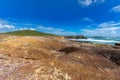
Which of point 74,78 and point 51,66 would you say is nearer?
point 74,78

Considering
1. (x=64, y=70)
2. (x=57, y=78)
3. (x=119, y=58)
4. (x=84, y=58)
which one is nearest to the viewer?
(x=57, y=78)

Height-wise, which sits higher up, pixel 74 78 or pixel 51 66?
pixel 51 66

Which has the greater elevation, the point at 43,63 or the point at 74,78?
the point at 43,63

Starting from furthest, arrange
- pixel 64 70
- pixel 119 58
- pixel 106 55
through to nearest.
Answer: pixel 106 55 < pixel 119 58 < pixel 64 70

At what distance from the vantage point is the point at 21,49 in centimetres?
2325

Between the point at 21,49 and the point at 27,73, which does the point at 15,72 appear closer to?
the point at 27,73

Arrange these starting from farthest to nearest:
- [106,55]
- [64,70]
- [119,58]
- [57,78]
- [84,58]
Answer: [106,55], [119,58], [84,58], [64,70], [57,78]

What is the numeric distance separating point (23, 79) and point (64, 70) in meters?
2.98

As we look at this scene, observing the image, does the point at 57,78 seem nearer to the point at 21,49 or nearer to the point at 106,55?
the point at 21,49

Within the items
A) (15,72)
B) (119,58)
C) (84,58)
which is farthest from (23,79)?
(119,58)

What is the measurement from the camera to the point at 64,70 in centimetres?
1071

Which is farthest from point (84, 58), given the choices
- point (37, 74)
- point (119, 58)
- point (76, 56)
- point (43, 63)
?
point (37, 74)

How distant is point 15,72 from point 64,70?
371 centimetres

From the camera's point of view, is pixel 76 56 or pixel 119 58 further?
pixel 119 58
